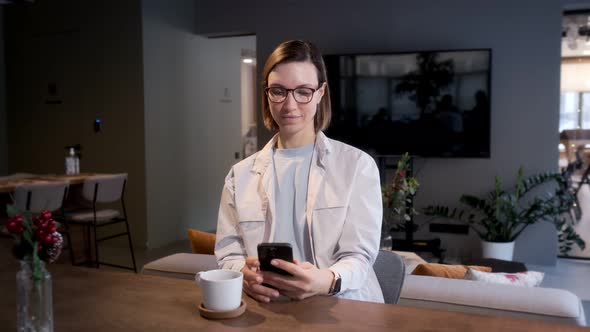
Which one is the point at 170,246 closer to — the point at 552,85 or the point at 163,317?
the point at 552,85

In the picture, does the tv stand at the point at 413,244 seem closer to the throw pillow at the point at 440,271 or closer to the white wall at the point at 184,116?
the white wall at the point at 184,116

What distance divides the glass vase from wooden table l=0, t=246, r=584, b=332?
65mm

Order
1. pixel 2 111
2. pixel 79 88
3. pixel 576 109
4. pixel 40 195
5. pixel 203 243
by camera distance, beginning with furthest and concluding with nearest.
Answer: pixel 2 111 < pixel 79 88 < pixel 576 109 < pixel 40 195 < pixel 203 243

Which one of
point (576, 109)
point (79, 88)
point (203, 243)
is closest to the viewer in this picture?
point (203, 243)

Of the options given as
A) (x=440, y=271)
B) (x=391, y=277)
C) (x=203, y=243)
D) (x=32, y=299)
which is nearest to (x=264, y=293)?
(x=32, y=299)

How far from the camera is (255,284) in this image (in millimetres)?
1106

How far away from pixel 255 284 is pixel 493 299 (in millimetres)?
832

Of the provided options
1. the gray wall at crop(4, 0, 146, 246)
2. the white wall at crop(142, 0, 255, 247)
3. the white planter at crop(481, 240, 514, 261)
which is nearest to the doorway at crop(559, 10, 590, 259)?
the white planter at crop(481, 240, 514, 261)

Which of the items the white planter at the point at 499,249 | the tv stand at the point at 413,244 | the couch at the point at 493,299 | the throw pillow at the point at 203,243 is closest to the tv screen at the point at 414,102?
the tv stand at the point at 413,244

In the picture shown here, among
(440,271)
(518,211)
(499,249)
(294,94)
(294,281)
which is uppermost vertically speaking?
(294,94)

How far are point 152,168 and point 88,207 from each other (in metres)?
1.01

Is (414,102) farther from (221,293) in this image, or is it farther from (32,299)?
(32,299)

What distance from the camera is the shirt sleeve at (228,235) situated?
4.56 feet

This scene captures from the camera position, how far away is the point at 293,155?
1425 mm
